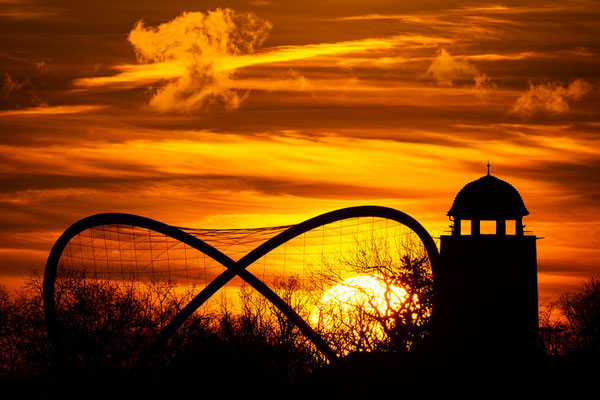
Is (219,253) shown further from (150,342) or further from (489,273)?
(489,273)

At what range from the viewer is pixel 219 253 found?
46.0 m

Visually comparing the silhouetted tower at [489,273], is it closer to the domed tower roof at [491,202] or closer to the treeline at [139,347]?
the domed tower roof at [491,202]

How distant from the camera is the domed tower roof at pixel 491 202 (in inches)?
1816

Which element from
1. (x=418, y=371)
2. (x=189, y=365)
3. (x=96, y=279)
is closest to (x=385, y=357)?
(x=418, y=371)

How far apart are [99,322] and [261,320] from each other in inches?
388

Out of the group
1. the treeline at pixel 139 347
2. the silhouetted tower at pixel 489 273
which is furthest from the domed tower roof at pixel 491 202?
the treeline at pixel 139 347

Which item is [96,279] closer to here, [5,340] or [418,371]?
[5,340]

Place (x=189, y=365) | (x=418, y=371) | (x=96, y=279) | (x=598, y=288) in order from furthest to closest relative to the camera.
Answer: (x=598, y=288), (x=96, y=279), (x=189, y=365), (x=418, y=371)

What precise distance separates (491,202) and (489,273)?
13.6 ft

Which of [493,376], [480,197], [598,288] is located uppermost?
[480,197]

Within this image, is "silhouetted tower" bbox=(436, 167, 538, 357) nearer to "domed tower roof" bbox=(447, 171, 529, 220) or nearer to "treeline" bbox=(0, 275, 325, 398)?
"domed tower roof" bbox=(447, 171, 529, 220)

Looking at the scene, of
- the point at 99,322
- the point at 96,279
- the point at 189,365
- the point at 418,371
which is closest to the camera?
the point at 418,371

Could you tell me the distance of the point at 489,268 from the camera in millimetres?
46969

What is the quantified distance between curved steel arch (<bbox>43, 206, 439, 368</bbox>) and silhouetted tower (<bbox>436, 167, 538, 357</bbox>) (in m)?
2.93
